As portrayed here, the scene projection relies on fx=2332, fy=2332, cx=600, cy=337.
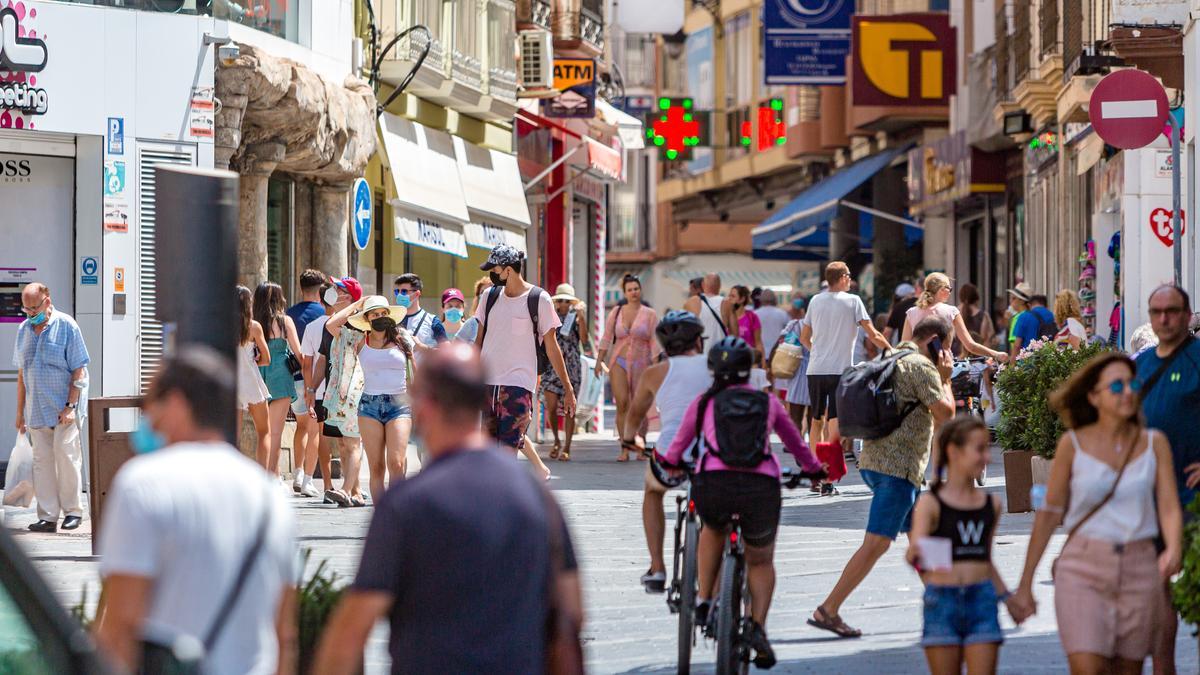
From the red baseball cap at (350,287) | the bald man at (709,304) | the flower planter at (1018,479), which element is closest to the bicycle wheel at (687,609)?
the flower planter at (1018,479)

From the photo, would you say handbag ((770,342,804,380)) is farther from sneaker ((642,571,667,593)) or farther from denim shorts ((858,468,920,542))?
sneaker ((642,571,667,593))

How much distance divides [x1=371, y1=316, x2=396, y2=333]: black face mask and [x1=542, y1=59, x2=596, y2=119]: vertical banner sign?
17745mm

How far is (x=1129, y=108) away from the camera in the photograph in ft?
48.5

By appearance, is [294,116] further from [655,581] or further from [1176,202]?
[655,581]

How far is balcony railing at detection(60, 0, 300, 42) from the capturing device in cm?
1886

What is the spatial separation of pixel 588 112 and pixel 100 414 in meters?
21.9

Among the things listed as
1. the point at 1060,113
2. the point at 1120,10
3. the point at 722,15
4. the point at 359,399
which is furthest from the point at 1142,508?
the point at 722,15

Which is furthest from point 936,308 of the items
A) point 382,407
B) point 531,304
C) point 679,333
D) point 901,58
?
point 901,58

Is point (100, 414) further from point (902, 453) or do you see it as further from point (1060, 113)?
point (1060, 113)

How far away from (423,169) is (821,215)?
18841mm

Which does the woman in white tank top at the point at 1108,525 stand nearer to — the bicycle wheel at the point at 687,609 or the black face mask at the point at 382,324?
the bicycle wheel at the point at 687,609

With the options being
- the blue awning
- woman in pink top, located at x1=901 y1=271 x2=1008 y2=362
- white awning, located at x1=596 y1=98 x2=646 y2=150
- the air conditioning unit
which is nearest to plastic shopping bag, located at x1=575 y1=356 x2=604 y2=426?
the air conditioning unit

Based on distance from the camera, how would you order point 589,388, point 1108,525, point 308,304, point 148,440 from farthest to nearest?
point 589,388, point 308,304, point 1108,525, point 148,440

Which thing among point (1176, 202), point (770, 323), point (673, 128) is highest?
point (673, 128)
